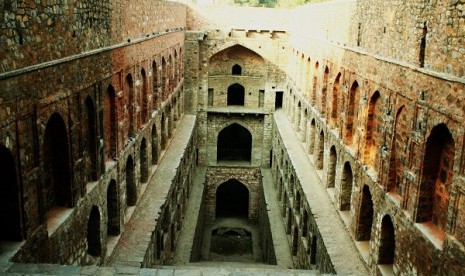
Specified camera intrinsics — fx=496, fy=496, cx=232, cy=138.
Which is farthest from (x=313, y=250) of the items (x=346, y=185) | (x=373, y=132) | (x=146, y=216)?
(x=146, y=216)

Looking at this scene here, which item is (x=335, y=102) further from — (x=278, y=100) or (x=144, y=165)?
(x=278, y=100)

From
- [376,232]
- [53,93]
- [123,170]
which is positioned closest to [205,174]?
[123,170]

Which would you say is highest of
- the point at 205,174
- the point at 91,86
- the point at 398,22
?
the point at 398,22

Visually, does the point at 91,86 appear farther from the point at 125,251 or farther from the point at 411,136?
the point at 411,136

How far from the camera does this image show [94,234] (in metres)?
10.2

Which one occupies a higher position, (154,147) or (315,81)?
(315,81)

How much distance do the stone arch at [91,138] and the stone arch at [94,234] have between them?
30.2 inches

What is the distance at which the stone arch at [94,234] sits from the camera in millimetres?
10102

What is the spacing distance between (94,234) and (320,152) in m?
8.77

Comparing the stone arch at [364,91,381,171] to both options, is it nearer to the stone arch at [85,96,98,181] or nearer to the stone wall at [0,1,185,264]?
the stone wall at [0,1,185,264]

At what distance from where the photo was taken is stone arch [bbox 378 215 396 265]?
10.1m

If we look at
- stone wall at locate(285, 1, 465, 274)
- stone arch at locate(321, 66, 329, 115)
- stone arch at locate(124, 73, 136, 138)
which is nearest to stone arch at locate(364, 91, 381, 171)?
stone wall at locate(285, 1, 465, 274)

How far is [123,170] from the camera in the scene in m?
12.4

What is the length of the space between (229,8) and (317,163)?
1281cm
